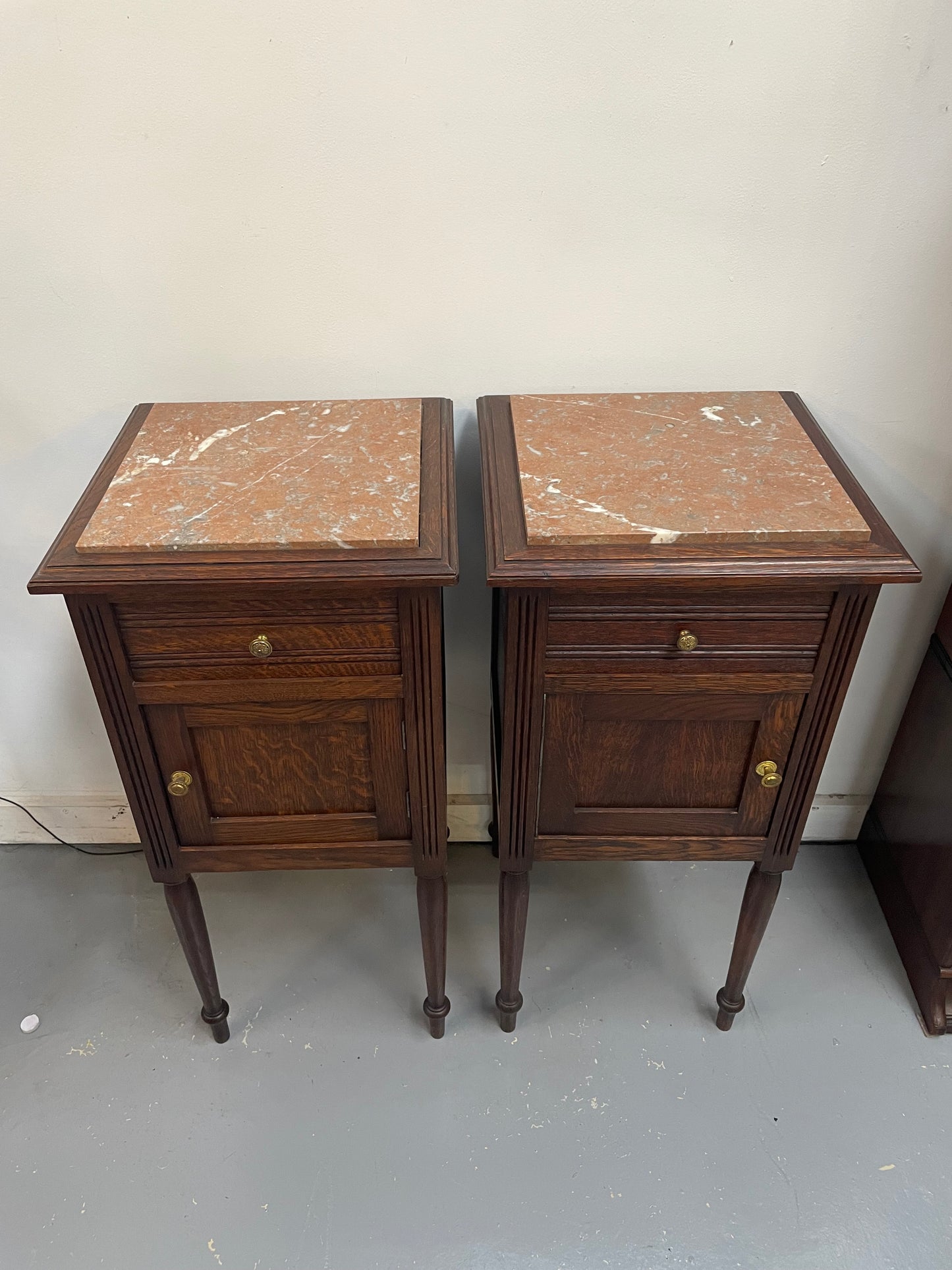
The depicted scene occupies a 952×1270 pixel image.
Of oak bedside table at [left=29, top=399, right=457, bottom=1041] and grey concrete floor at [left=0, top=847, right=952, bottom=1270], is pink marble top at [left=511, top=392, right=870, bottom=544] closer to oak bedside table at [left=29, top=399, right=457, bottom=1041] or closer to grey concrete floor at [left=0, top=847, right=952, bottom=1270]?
oak bedside table at [left=29, top=399, right=457, bottom=1041]

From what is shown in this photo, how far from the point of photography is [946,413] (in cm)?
138

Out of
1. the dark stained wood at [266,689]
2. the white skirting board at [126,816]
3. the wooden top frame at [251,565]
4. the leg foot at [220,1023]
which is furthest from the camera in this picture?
the white skirting board at [126,816]

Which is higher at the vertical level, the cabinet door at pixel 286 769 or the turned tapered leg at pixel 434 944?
the cabinet door at pixel 286 769

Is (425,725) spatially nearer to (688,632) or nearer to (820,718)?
(688,632)

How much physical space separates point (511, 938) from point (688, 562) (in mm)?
697

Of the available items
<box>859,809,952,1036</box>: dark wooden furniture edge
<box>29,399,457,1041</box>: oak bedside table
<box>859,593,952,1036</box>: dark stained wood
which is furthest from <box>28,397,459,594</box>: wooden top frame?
<box>859,809,952,1036</box>: dark wooden furniture edge

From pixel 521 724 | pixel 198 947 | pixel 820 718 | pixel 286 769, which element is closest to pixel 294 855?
pixel 286 769

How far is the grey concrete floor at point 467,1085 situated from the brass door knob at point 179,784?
0.60 meters

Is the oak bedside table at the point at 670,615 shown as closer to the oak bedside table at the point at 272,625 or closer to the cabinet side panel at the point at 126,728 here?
the oak bedside table at the point at 272,625

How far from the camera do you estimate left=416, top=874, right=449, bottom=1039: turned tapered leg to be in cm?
131

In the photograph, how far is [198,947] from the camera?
1378 millimetres

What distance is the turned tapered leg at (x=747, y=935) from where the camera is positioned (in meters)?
1.32

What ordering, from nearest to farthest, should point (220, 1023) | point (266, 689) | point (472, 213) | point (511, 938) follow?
point (266, 689) < point (472, 213) < point (511, 938) < point (220, 1023)

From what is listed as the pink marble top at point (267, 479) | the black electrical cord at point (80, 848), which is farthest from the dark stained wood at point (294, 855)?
the black electrical cord at point (80, 848)
